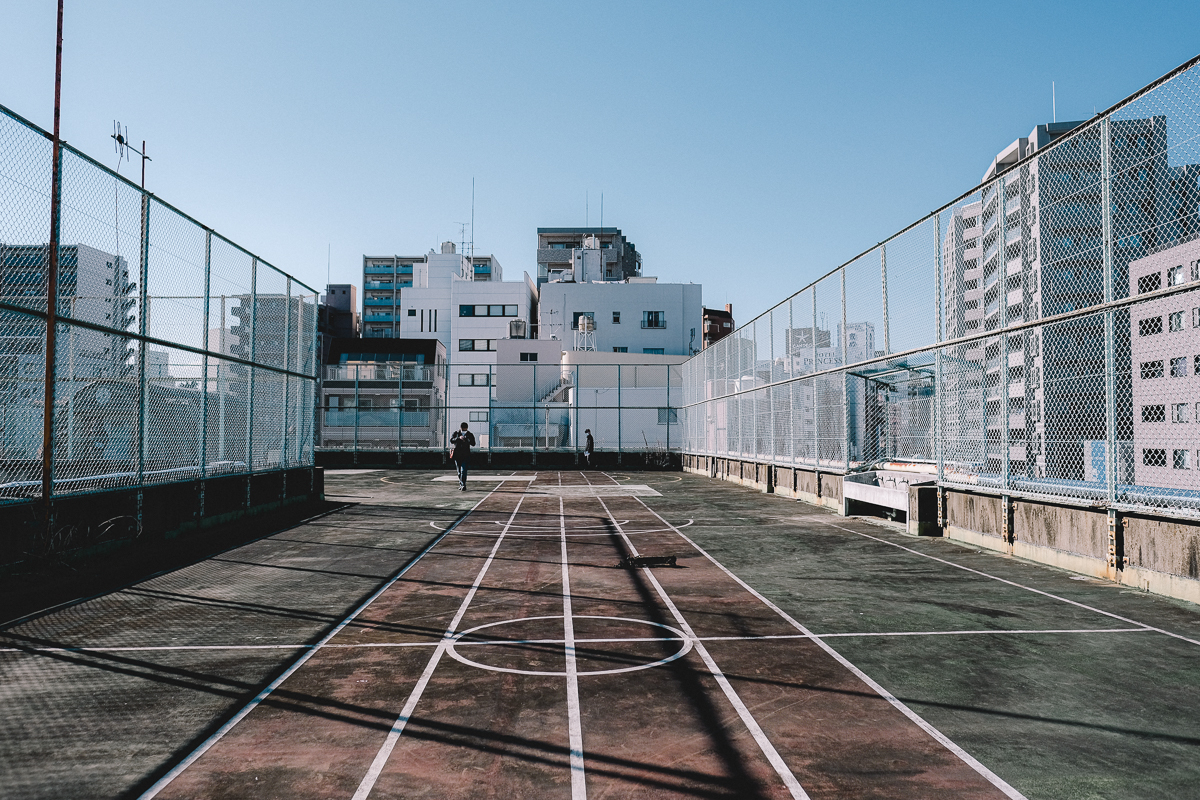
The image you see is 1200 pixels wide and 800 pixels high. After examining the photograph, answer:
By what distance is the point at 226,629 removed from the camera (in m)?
6.93

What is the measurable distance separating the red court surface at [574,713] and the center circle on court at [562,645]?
0.02 m

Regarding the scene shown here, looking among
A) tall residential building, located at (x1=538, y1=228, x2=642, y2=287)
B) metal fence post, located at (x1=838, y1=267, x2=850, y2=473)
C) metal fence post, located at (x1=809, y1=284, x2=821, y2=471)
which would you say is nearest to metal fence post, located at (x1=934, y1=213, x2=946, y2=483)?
metal fence post, located at (x1=838, y1=267, x2=850, y2=473)

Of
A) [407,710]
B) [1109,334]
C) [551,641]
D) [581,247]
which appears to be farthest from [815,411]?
[581,247]

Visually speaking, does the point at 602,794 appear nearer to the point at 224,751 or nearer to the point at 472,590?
the point at 224,751

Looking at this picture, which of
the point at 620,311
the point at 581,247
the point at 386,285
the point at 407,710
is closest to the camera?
the point at 407,710

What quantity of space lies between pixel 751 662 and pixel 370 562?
6.38 meters

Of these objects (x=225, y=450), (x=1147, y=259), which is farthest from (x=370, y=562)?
(x=1147, y=259)

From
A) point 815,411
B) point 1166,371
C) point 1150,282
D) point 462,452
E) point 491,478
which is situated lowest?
point 491,478

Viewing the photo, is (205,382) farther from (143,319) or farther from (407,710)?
(407,710)

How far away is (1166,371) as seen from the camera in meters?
8.02

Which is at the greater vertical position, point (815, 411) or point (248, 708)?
point (815, 411)

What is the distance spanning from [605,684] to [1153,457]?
7017mm

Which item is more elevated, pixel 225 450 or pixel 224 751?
pixel 225 450

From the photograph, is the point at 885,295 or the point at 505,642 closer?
the point at 505,642
